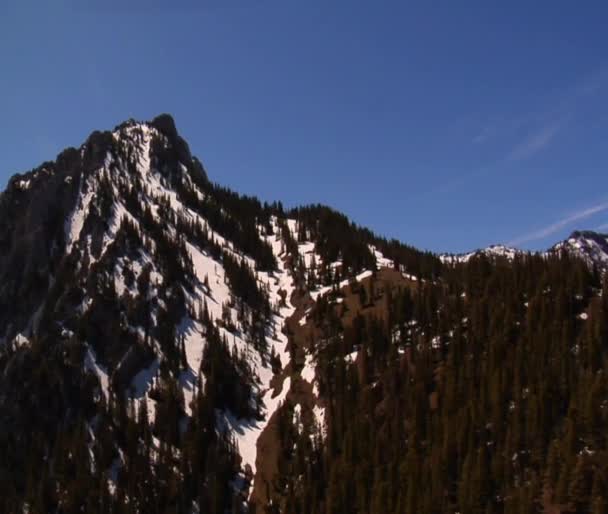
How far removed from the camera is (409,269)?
177m

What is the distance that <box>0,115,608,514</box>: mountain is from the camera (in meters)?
87.8

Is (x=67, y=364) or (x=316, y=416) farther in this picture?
(x=67, y=364)

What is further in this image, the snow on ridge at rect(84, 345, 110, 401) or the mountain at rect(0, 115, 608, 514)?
the snow on ridge at rect(84, 345, 110, 401)

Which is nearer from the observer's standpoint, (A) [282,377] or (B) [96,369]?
(B) [96,369]

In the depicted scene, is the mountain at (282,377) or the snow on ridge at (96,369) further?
the snow on ridge at (96,369)

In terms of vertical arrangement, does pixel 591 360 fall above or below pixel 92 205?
below

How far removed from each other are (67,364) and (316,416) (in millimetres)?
65150

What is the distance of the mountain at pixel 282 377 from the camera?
3455 inches

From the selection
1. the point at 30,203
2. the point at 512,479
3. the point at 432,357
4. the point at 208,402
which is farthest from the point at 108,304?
the point at 512,479

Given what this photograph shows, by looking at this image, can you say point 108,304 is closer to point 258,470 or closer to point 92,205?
point 92,205

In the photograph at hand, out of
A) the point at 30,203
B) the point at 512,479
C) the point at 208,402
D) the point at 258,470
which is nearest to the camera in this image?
the point at 512,479

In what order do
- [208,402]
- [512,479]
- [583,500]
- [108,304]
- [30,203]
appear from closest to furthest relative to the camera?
[583,500]
[512,479]
[208,402]
[108,304]
[30,203]

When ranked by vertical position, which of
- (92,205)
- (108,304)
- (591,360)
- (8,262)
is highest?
(92,205)

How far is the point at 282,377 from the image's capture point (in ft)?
466
